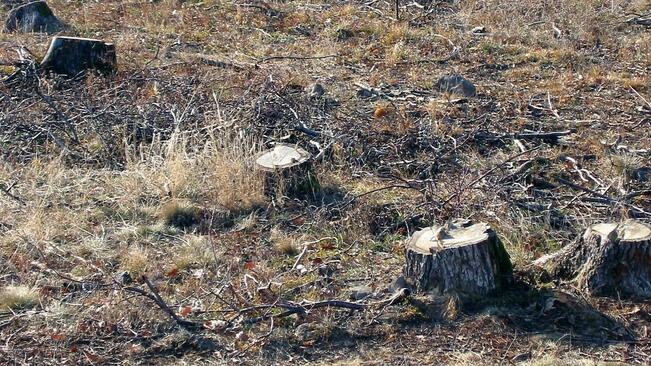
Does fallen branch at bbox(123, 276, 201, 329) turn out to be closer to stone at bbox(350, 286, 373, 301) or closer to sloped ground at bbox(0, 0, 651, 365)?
sloped ground at bbox(0, 0, 651, 365)

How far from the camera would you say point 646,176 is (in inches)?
294

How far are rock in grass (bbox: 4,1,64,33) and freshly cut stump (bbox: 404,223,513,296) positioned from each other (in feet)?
26.9

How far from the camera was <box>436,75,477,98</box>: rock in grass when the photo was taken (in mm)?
9500

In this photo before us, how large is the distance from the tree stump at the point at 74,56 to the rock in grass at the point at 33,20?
246 centimetres

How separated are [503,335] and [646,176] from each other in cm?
300

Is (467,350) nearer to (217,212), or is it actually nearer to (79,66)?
(217,212)

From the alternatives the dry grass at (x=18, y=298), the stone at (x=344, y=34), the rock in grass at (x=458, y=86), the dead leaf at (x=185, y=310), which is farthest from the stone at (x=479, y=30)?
the dry grass at (x=18, y=298)

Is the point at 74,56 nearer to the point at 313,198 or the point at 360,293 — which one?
the point at 313,198

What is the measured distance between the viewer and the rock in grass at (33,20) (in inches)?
475

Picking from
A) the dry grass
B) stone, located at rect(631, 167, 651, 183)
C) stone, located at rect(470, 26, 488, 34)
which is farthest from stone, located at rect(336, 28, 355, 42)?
the dry grass

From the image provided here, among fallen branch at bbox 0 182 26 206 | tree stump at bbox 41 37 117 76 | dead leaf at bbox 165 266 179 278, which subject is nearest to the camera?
dead leaf at bbox 165 266 179 278

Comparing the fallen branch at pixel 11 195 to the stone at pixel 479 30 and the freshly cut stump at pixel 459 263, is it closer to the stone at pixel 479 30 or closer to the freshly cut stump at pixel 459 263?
the freshly cut stump at pixel 459 263

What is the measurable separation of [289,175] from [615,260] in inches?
105

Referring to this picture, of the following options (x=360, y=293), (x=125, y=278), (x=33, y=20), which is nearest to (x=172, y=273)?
(x=125, y=278)
